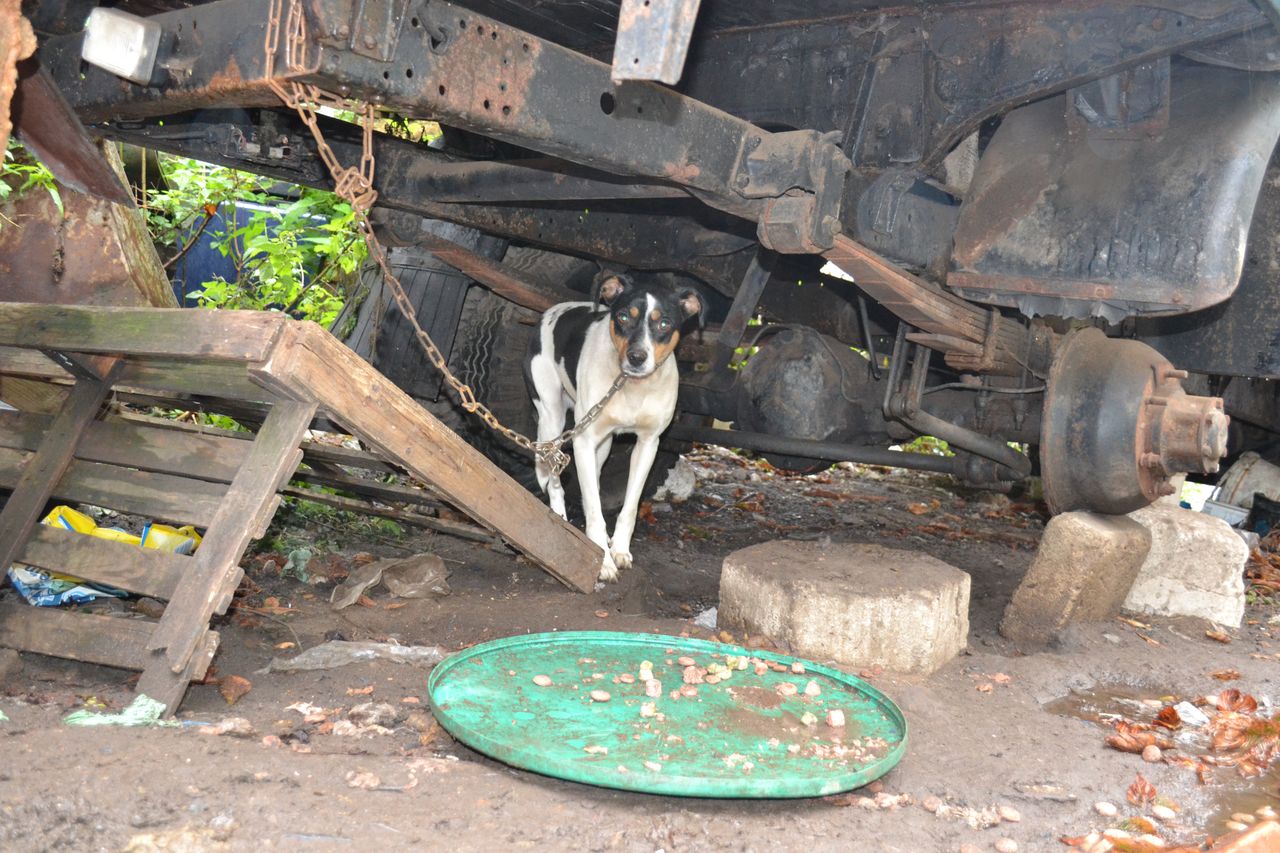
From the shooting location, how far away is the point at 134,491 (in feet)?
11.2

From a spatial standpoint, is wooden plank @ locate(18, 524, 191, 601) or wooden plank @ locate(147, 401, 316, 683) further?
wooden plank @ locate(18, 524, 191, 601)

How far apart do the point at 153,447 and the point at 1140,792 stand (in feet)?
10.3

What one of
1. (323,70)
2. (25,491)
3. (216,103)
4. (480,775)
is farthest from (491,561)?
(323,70)

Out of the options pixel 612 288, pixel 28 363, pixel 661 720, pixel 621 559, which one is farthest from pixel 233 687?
pixel 612 288

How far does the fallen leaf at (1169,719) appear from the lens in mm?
3516

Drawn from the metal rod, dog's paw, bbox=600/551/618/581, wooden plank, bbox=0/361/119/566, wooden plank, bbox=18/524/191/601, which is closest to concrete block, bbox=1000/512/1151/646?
the metal rod

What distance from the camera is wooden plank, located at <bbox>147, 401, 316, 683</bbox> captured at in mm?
2916

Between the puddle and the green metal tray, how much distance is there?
817mm

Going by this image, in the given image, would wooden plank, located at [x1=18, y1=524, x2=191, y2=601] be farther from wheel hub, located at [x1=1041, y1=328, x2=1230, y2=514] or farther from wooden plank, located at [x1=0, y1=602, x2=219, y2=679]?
wheel hub, located at [x1=1041, y1=328, x2=1230, y2=514]

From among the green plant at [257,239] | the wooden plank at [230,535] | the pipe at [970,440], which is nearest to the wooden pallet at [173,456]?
the wooden plank at [230,535]

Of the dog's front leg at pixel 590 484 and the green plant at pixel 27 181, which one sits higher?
the green plant at pixel 27 181

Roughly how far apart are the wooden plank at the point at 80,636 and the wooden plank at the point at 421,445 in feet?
2.47

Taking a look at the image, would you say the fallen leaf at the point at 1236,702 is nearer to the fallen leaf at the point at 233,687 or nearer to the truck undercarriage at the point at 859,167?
the truck undercarriage at the point at 859,167

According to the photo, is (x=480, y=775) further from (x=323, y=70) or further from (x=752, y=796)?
(x=323, y=70)
